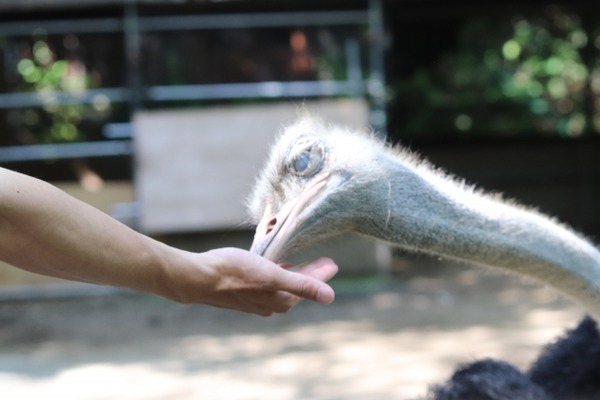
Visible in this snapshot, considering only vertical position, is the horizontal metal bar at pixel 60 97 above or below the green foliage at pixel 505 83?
below

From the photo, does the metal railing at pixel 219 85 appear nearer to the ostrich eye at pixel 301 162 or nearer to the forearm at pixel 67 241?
the ostrich eye at pixel 301 162

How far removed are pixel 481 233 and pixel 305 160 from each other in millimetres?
358

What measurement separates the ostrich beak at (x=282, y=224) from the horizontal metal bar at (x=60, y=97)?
15.5 ft

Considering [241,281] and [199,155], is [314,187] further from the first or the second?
[199,155]

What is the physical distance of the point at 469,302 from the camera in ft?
17.7

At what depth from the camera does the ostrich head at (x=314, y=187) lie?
146 cm

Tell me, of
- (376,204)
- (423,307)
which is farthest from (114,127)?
(376,204)

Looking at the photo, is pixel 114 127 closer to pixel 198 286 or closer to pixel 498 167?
pixel 498 167

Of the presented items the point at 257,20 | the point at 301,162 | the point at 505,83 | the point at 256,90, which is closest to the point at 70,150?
the point at 256,90

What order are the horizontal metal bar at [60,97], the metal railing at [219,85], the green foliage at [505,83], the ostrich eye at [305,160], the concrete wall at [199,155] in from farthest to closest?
1. the green foliage at [505,83]
2. the horizontal metal bar at [60,97]
3. the metal railing at [219,85]
4. the concrete wall at [199,155]
5. the ostrich eye at [305,160]

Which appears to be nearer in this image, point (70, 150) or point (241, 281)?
point (241, 281)

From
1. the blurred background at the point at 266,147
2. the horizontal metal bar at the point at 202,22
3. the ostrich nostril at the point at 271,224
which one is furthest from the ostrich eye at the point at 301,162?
the horizontal metal bar at the point at 202,22

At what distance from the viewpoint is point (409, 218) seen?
1548 millimetres

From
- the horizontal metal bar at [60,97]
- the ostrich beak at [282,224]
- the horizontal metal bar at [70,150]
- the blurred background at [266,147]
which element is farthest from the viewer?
the horizontal metal bar at [70,150]
